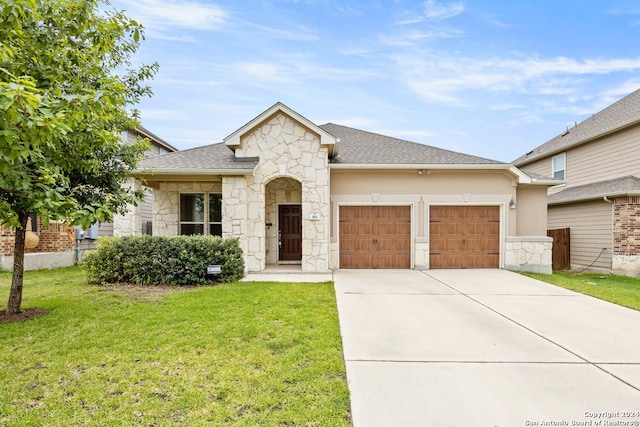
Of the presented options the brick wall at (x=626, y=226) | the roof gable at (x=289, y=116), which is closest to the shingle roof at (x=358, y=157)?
the roof gable at (x=289, y=116)

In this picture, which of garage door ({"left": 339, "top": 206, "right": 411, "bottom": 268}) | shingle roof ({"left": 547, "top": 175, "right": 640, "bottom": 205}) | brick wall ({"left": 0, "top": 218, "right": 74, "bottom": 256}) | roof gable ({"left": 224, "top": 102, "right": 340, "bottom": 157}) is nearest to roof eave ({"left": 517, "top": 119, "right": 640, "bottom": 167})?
shingle roof ({"left": 547, "top": 175, "right": 640, "bottom": 205})

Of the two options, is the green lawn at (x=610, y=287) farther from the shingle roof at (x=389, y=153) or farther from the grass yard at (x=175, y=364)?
the grass yard at (x=175, y=364)

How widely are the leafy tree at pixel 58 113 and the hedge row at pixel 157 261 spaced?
7.04 feet

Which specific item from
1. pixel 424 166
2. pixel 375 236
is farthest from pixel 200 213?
pixel 424 166

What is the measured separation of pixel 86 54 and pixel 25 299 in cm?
545

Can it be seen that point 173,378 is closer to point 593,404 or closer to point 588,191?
point 593,404

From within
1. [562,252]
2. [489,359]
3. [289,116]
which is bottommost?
[489,359]

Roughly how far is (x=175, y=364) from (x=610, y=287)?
11.1 metres

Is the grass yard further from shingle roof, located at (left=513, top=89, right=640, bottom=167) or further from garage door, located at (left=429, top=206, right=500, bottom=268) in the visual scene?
shingle roof, located at (left=513, top=89, right=640, bottom=167)

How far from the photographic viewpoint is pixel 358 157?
12.0 meters

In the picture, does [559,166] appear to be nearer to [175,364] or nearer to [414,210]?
[414,210]

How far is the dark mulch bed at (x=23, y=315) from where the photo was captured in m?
5.80

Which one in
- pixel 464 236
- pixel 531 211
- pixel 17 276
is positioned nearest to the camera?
pixel 17 276

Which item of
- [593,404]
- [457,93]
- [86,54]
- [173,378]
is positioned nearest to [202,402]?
[173,378]
